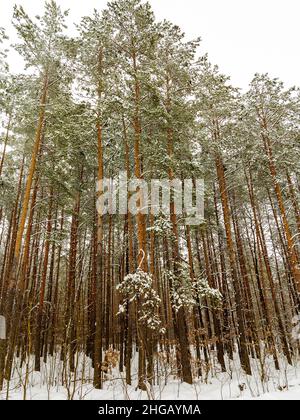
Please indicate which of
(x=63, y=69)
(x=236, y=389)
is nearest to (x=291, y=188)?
(x=236, y=389)

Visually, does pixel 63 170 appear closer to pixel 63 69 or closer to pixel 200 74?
pixel 63 69

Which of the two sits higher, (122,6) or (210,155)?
(122,6)

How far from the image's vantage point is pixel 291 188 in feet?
50.3

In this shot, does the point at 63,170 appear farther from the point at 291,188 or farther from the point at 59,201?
the point at 291,188

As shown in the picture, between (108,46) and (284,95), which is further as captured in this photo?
(284,95)

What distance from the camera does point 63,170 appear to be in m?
11.2

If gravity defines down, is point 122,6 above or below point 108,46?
above

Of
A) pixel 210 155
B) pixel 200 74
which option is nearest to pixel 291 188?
pixel 210 155

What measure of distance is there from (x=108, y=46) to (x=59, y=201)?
7128mm
